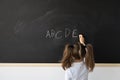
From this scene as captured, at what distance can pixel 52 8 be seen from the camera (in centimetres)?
372

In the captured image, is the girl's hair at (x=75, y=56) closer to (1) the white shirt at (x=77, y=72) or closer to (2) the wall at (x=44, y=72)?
(1) the white shirt at (x=77, y=72)

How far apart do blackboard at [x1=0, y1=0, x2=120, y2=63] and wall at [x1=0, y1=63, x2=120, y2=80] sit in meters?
0.08

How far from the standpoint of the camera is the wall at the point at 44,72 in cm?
365

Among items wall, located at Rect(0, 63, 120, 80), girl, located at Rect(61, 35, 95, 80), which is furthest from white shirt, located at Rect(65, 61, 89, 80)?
wall, located at Rect(0, 63, 120, 80)

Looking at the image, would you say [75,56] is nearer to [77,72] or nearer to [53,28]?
[77,72]

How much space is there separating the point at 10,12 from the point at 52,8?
63cm

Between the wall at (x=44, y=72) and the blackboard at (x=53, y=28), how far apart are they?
8 centimetres

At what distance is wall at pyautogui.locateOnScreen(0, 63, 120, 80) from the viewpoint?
3.65m

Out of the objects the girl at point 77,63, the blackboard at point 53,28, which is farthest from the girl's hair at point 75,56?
the blackboard at point 53,28

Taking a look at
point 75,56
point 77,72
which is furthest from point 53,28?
point 77,72

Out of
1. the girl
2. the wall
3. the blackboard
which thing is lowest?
the wall

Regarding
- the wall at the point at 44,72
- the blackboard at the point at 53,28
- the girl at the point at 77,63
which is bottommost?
the wall at the point at 44,72

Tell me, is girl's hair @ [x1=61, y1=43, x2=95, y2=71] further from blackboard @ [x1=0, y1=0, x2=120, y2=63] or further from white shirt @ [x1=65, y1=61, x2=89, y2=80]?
blackboard @ [x1=0, y1=0, x2=120, y2=63]

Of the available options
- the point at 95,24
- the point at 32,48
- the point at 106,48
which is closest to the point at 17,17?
the point at 32,48
